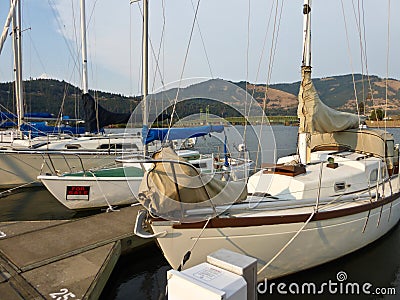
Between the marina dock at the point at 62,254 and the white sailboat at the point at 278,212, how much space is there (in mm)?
1322

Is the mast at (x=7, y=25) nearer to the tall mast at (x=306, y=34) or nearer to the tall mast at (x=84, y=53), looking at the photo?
the tall mast at (x=84, y=53)

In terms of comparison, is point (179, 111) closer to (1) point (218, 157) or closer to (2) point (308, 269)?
(2) point (308, 269)

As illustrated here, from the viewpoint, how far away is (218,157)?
354 inches

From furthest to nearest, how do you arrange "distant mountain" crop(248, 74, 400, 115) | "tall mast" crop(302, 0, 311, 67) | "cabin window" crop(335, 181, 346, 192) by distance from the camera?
"distant mountain" crop(248, 74, 400, 115), "tall mast" crop(302, 0, 311, 67), "cabin window" crop(335, 181, 346, 192)

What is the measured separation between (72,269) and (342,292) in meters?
4.61

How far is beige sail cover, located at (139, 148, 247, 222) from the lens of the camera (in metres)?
3.84

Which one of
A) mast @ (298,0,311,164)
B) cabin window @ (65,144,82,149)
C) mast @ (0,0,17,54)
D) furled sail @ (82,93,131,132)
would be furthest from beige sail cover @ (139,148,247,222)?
mast @ (0,0,17,54)

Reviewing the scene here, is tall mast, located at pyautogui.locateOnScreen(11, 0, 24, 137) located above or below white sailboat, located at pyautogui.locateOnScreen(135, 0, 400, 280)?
above

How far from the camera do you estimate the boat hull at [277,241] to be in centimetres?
431

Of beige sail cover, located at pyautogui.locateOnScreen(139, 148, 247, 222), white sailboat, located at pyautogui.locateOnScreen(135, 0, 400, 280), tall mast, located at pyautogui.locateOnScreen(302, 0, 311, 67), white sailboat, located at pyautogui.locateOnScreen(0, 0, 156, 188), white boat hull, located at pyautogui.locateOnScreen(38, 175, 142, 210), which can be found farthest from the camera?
white sailboat, located at pyautogui.locateOnScreen(0, 0, 156, 188)

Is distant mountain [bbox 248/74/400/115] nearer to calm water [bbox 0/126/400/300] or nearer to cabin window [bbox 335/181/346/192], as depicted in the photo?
cabin window [bbox 335/181/346/192]

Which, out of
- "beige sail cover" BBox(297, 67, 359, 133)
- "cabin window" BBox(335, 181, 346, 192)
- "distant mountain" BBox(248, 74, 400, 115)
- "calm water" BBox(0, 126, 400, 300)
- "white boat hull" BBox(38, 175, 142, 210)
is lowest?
"calm water" BBox(0, 126, 400, 300)

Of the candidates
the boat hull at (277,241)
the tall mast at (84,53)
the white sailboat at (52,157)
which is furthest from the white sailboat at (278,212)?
the tall mast at (84,53)

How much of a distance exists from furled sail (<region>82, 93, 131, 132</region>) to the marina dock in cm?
529
